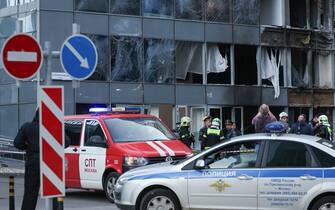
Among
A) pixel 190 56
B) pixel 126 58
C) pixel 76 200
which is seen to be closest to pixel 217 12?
pixel 190 56

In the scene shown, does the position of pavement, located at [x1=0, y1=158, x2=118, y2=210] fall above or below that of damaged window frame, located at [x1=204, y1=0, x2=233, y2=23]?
below

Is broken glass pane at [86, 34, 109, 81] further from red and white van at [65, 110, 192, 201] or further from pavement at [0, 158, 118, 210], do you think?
red and white van at [65, 110, 192, 201]

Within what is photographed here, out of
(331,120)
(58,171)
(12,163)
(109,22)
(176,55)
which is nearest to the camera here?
(58,171)

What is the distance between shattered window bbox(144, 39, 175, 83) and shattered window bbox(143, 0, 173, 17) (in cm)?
143

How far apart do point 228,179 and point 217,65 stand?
26374 millimetres

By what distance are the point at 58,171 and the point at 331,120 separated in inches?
1385

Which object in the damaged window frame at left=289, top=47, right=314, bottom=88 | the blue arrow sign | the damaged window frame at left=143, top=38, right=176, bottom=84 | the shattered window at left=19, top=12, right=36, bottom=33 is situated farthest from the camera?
the damaged window frame at left=289, top=47, right=314, bottom=88

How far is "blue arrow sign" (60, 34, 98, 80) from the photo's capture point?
9469 mm

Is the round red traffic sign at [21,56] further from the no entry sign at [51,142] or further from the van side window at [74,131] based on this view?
the van side window at [74,131]

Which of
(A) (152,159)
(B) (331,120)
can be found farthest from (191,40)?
(A) (152,159)

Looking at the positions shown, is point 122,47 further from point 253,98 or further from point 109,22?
point 253,98

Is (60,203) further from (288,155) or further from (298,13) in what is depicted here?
(298,13)

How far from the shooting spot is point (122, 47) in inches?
1278

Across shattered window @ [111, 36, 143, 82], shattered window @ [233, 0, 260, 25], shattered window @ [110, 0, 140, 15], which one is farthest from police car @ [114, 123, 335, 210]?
shattered window @ [233, 0, 260, 25]
